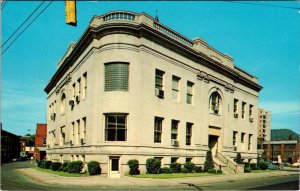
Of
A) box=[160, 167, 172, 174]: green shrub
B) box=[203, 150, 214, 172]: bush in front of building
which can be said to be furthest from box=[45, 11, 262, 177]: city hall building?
box=[160, 167, 172, 174]: green shrub

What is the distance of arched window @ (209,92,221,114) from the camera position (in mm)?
34875

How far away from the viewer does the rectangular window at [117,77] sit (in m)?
25.1

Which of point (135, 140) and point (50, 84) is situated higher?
point (50, 84)

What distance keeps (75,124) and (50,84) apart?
18.4 m

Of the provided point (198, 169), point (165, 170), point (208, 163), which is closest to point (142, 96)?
point (165, 170)

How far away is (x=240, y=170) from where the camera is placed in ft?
104

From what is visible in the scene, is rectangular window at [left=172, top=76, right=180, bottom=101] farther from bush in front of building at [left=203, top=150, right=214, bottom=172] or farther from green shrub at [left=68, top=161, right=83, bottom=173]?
green shrub at [left=68, top=161, right=83, bottom=173]

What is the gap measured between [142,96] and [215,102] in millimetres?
12753

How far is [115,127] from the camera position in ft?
81.5

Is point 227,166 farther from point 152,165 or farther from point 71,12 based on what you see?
point 71,12

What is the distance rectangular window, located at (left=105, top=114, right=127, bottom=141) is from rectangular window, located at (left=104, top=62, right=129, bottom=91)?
217 centimetres

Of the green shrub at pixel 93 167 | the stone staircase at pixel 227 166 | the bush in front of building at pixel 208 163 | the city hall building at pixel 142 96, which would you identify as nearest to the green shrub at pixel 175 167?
the city hall building at pixel 142 96

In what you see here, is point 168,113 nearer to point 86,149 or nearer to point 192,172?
point 192,172

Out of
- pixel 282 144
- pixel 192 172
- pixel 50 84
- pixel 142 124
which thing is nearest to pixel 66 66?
pixel 50 84
